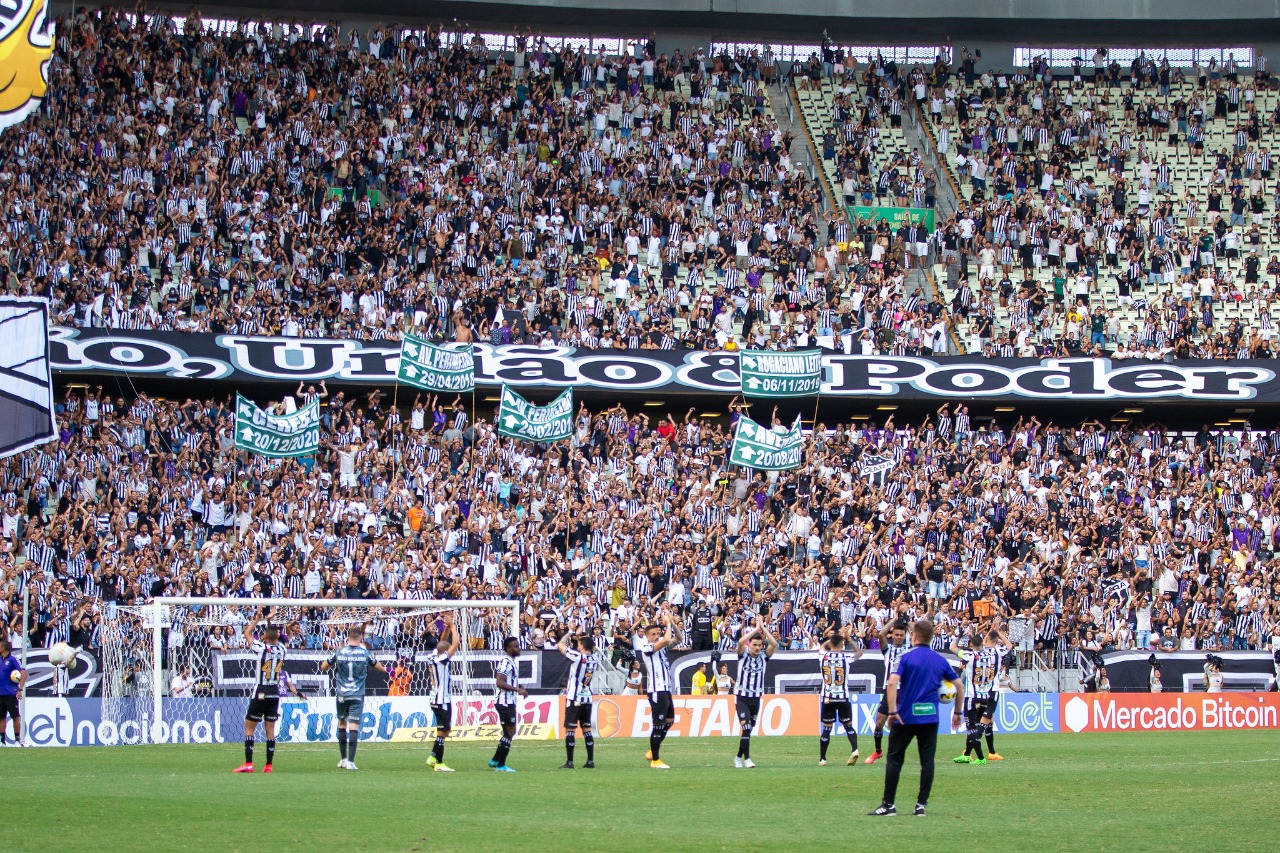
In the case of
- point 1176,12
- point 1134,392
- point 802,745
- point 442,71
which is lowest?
point 802,745

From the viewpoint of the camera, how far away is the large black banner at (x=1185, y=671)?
1485 inches

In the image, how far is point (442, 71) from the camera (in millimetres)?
51406

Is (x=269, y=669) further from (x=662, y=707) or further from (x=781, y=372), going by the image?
(x=781, y=372)

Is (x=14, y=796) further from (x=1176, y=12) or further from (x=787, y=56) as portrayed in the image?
(x=1176, y=12)

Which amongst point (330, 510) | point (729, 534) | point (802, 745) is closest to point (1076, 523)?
point (729, 534)

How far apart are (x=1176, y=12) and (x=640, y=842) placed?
53154 millimetres

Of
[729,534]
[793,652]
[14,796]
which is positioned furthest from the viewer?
Result: [729,534]

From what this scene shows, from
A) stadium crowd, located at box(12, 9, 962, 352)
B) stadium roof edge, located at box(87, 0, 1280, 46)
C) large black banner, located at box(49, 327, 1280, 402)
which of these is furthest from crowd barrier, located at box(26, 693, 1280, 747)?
stadium roof edge, located at box(87, 0, 1280, 46)

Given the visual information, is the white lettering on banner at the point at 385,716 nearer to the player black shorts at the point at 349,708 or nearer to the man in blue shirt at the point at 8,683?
the man in blue shirt at the point at 8,683

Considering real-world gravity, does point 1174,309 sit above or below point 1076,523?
above

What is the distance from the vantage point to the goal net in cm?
2973

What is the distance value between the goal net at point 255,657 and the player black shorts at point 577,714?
7.14m

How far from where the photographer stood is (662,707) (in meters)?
22.7

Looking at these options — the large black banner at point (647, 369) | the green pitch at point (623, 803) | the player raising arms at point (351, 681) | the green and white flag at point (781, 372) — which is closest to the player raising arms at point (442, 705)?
the green pitch at point (623, 803)
